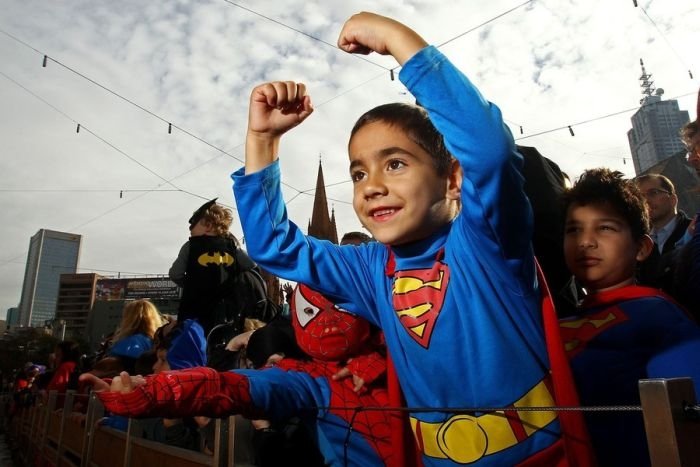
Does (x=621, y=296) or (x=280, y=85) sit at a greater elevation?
(x=280, y=85)

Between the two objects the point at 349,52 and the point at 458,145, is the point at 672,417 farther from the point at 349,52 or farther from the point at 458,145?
the point at 349,52

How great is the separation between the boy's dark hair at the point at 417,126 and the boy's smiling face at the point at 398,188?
0.01m

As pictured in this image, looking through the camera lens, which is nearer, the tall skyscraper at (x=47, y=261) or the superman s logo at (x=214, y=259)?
the superman s logo at (x=214, y=259)

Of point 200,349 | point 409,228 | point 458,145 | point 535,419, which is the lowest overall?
point 535,419

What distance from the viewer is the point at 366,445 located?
1.33m

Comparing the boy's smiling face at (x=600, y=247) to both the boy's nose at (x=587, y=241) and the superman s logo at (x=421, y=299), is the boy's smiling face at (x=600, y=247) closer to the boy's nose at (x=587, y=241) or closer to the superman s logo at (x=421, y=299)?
the boy's nose at (x=587, y=241)

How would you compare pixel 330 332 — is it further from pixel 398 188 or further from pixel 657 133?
pixel 657 133

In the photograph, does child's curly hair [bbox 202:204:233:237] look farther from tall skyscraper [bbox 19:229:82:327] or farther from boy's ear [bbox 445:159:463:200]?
tall skyscraper [bbox 19:229:82:327]

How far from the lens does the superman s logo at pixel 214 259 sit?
10.0 feet

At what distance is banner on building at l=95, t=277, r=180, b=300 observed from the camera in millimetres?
66062

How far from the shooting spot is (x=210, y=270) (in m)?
3.05

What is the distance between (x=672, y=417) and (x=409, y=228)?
61 cm

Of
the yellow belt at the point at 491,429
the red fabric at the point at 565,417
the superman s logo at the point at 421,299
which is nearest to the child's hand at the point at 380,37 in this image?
the superman s logo at the point at 421,299

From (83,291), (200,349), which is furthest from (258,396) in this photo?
(83,291)
